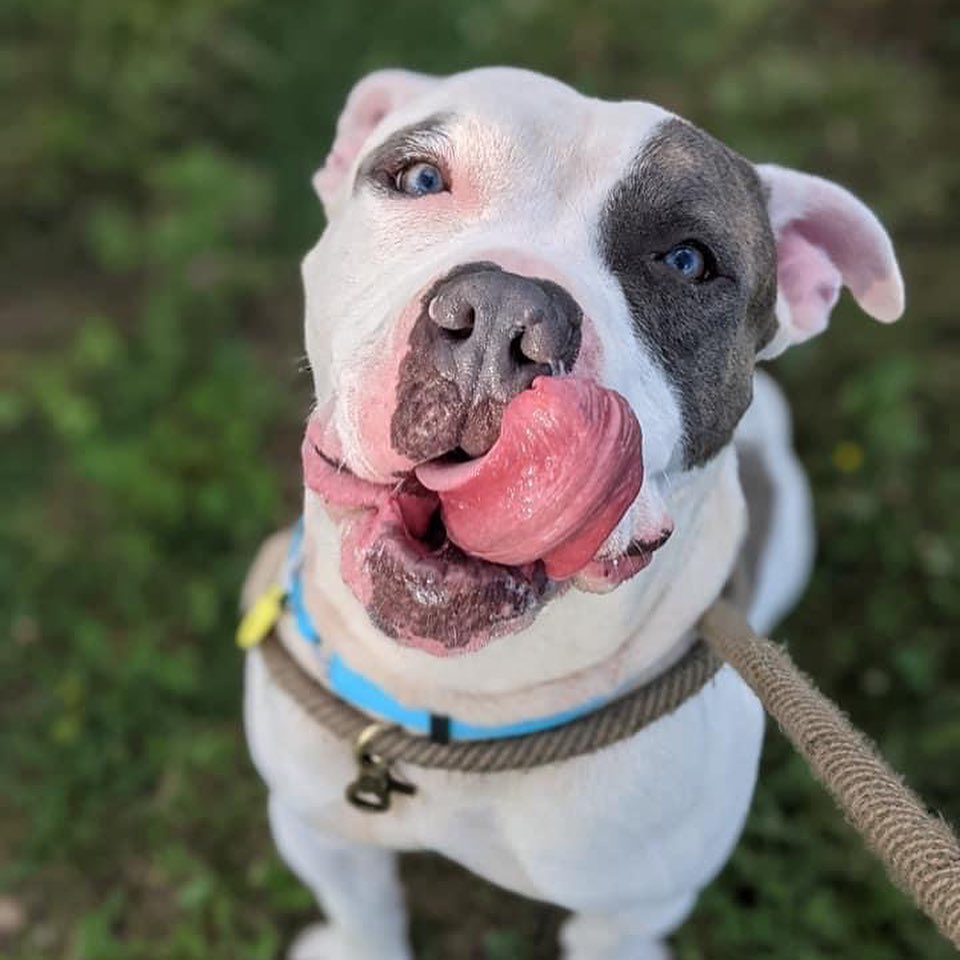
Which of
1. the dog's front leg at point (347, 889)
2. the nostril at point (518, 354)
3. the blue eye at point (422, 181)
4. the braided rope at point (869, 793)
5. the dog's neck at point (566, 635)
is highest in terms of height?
the nostril at point (518, 354)

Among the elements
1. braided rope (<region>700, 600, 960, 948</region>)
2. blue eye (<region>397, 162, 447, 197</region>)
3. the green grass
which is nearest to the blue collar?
braided rope (<region>700, 600, 960, 948</region>)

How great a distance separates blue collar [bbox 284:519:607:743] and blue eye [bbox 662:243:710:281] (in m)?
0.74

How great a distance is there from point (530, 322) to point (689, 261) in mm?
519

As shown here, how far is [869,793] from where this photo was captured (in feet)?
4.87

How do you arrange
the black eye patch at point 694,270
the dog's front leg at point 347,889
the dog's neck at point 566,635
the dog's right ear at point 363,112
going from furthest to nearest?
the dog's front leg at point 347,889 → the dog's right ear at point 363,112 → the dog's neck at point 566,635 → the black eye patch at point 694,270

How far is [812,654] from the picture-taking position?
11.9 ft

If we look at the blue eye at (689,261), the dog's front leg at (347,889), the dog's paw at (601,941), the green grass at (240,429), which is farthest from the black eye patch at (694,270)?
the green grass at (240,429)

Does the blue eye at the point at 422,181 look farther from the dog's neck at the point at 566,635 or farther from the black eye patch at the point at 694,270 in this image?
the dog's neck at the point at 566,635

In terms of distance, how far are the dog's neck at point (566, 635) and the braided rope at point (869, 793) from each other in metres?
0.24

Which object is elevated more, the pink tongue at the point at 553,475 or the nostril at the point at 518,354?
the nostril at the point at 518,354

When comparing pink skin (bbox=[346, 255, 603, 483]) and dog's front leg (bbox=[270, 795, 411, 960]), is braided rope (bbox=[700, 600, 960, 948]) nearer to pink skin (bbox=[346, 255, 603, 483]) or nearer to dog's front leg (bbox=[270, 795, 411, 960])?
pink skin (bbox=[346, 255, 603, 483])

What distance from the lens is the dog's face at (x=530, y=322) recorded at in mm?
1445

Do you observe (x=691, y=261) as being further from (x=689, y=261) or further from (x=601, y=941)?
(x=601, y=941)

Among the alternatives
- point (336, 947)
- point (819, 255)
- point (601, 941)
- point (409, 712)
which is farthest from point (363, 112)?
point (336, 947)
